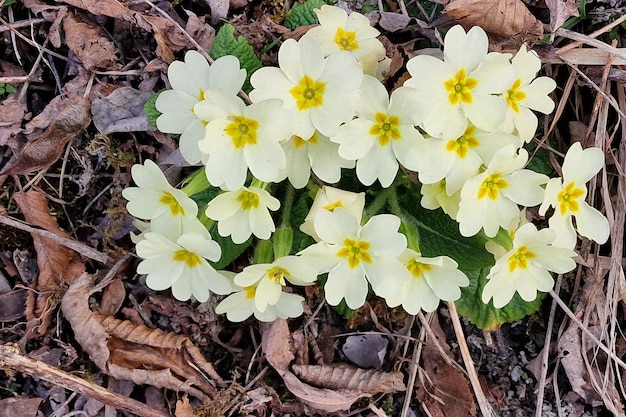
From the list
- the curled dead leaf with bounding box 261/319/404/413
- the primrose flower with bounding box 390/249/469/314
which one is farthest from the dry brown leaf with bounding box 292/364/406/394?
the primrose flower with bounding box 390/249/469/314

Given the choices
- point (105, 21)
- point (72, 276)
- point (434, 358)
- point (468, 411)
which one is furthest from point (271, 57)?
point (468, 411)

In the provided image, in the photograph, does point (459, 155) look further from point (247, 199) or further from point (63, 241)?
point (63, 241)

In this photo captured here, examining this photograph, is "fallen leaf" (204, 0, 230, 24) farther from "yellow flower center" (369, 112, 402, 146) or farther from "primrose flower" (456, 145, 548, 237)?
"primrose flower" (456, 145, 548, 237)

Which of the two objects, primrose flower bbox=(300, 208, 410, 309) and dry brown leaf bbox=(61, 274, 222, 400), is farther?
dry brown leaf bbox=(61, 274, 222, 400)

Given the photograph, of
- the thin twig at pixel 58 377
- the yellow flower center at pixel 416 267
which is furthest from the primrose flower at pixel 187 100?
the thin twig at pixel 58 377

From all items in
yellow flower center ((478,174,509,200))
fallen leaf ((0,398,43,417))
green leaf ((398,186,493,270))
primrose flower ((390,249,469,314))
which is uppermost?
yellow flower center ((478,174,509,200))

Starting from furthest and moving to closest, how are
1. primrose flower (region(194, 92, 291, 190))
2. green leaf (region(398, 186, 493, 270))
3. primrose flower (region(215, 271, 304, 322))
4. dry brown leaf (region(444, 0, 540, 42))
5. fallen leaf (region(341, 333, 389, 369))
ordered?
1. fallen leaf (region(341, 333, 389, 369))
2. dry brown leaf (region(444, 0, 540, 42))
3. green leaf (region(398, 186, 493, 270))
4. primrose flower (region(215, 271, 304, 322))
5. primrose flower (region(194, 92, 291, 190))

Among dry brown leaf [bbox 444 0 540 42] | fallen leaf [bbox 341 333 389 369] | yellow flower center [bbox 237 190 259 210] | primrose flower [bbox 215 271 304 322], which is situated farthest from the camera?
fallen leaf [bbox 341 333 389 369]

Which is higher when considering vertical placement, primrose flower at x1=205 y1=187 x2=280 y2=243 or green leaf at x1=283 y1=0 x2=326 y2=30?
green leaf at x1=283 y1=0 x2=326 y2=30
